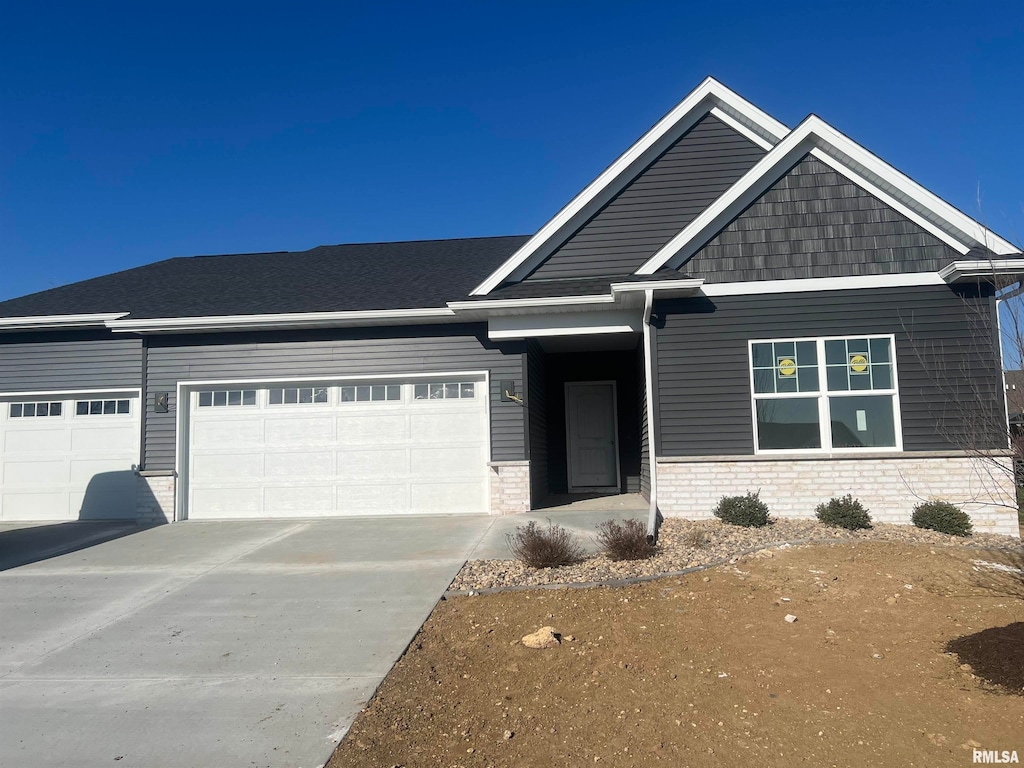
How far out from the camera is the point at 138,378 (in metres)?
12.1

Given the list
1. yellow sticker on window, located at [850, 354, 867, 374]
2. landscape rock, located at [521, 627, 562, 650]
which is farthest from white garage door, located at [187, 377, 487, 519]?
landscape rock, located at [521, 627, 562, 650]

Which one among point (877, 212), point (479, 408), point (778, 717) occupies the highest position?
point (877, 212)

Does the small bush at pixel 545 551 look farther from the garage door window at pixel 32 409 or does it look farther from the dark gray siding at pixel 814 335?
the garage door window at pixel 32 409

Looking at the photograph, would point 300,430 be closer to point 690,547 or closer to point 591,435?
point 591,435

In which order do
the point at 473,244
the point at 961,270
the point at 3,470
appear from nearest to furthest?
the point at 961,270, the point at 3,470, the point at 473,244

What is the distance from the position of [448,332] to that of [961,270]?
297 inches

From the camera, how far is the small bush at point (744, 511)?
29.0ft

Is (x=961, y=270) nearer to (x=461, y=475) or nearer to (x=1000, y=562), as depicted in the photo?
(x=1000, y=562)

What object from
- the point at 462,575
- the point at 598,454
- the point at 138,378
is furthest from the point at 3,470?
the point at 598,454

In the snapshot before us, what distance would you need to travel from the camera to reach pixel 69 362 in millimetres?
12219

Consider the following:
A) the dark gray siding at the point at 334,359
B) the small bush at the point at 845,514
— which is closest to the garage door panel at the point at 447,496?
the dark gray siding at the point at 334,359

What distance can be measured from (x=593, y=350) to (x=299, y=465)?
636 cm

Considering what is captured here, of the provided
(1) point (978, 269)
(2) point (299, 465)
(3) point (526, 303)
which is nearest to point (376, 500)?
(2) point (299, 465)

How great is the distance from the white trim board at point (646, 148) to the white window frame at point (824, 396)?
11.9ft
